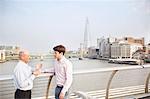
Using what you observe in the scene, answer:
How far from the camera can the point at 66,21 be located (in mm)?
4312

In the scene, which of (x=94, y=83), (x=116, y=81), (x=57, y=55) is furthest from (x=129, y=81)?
(x=57, y=55)

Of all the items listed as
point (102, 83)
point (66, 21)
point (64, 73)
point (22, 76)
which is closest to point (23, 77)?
A: point (22, 76)

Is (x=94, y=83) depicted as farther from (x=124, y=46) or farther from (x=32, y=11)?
(x=32, y=11)

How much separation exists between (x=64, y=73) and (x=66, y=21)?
149 centimetres

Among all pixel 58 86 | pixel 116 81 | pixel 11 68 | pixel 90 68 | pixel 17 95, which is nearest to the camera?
pixel 17 95

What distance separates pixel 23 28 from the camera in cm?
389

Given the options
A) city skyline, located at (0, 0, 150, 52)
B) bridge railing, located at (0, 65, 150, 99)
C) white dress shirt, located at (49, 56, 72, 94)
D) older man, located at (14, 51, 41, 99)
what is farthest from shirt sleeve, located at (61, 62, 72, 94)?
city skyline, located at (0, 0, 150, 52)

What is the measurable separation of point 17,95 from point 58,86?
0.43m

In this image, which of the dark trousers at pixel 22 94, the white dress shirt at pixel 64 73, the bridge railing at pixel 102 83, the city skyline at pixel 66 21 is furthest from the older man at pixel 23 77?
the city skyline at pixel 66 21

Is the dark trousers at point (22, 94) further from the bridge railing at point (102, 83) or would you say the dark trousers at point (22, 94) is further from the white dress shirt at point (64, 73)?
the bridge railing at point (102, 83)

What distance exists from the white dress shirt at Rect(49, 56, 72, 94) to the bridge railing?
463mm

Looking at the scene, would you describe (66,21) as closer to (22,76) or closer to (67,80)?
(67,80)

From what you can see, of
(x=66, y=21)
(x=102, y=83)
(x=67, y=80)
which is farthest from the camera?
(x=102, y=83)

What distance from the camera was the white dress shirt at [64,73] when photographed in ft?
9.49
